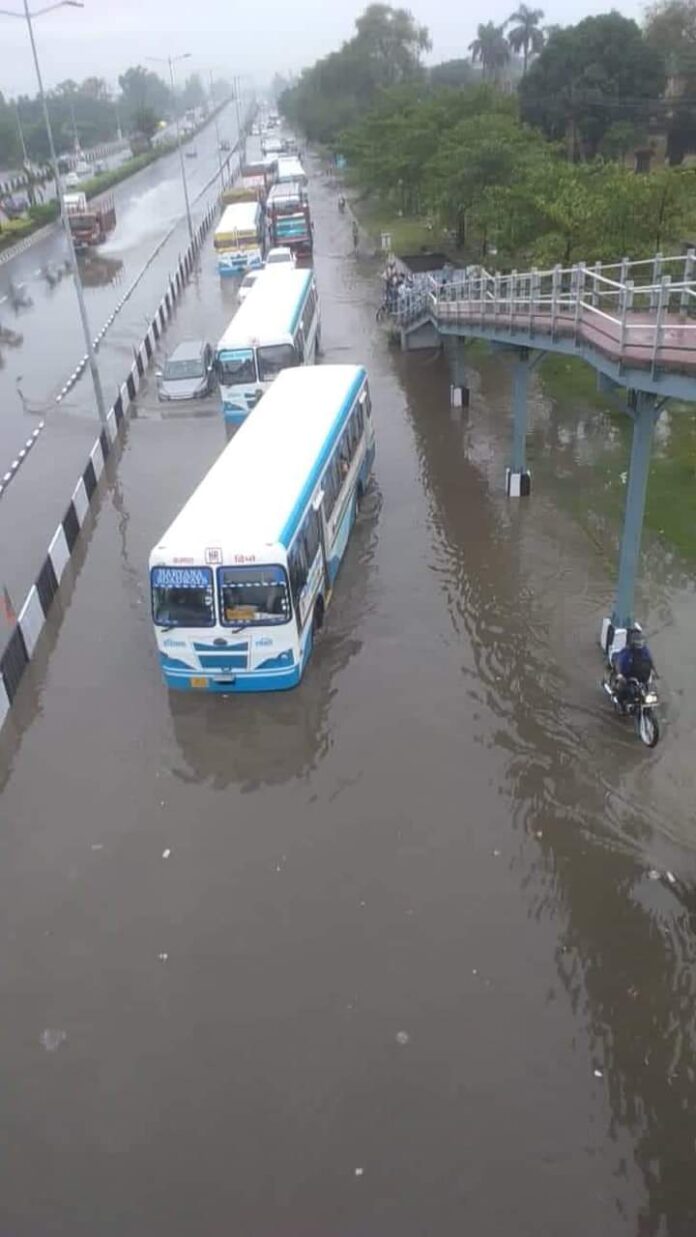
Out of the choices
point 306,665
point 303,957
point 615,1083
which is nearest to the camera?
point 615,1083

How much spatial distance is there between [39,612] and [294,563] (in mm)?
5322

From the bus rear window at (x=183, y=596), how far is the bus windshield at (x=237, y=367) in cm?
1220

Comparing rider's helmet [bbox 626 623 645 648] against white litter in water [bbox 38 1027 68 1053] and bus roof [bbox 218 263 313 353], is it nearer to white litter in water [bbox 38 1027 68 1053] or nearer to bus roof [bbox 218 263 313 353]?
white litter in water [bbox 38 1027 68 1053]

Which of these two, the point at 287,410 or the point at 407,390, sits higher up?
the point at 287,410

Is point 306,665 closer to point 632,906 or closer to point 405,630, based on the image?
point 405,630

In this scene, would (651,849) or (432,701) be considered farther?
(432,701)

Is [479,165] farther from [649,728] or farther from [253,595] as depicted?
[649,728]

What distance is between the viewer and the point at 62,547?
56.7 feet

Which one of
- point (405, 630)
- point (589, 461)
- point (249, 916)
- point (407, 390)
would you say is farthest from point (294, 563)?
point (407, 390)

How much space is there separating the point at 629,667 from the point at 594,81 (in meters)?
54.5

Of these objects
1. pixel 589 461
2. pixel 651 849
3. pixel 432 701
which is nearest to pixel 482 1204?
pixel 651 849

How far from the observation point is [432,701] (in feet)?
41.1

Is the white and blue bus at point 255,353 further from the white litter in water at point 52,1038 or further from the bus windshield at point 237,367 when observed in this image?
the white litter in water at point 52,1038

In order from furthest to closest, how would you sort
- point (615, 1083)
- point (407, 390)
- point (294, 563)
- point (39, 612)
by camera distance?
point (407, 390) < point (39, 612) < point (294, 563) < point (615, 1083)
